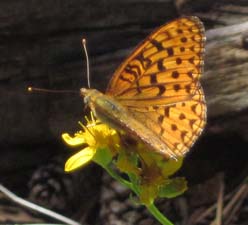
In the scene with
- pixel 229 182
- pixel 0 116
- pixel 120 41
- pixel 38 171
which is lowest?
pixel 229 182

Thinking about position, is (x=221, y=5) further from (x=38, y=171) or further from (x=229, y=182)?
(x=38, y=171)

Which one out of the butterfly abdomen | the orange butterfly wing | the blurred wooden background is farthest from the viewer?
the blurred wooden background

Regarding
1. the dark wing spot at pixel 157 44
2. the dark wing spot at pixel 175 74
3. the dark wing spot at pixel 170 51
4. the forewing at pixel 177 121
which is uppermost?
the dark wing spot at pixel 157 44

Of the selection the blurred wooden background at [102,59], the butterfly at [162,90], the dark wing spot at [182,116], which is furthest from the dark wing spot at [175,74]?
the blurred wooden background at [102,59]

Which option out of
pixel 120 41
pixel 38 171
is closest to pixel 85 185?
pixel 38 171

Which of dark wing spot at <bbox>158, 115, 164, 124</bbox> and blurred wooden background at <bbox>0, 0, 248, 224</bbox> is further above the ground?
blurred wooden background at <bbox>0, 0, 248, 224</bbox>

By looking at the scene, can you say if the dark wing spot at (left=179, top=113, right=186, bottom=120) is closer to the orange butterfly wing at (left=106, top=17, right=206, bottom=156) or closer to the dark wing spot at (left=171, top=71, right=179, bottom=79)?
the orange butterfly wing at (left=106, top=17, right=206, bottom=156)

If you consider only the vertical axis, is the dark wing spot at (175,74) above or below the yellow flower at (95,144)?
above

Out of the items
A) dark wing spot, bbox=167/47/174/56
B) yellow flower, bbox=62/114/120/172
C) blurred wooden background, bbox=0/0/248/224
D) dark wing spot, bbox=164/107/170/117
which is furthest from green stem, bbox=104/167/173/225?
blurred wooden background, bbox=0/0/248/224

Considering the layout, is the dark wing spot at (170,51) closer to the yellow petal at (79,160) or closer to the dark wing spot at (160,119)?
the dark wing spot at (160,119)
